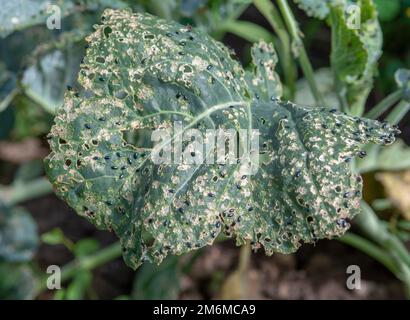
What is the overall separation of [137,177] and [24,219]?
70 cm

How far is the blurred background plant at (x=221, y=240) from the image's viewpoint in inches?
47.9

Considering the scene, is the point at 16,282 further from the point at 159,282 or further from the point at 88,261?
the point at 159,282

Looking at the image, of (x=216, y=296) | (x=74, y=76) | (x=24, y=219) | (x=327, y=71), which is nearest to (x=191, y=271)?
(x=216, y=296)

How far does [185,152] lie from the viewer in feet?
3.00

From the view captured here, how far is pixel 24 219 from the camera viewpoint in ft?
4.96

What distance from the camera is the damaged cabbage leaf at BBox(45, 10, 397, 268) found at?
2.84 ft

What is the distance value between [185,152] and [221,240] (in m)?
0.59

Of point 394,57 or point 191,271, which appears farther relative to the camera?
point 394,57

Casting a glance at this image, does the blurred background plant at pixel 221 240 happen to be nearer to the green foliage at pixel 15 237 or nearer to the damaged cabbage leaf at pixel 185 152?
the green foliage at pixel 15 237

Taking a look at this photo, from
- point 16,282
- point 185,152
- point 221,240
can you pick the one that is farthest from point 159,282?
point 185,152

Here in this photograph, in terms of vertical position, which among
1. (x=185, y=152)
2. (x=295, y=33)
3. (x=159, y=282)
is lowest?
(x=159, y=282)

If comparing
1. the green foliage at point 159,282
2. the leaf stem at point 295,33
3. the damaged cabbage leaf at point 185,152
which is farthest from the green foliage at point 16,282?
the leaf stem at point 295,33

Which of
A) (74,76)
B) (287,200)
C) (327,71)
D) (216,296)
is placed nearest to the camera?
(287,200)

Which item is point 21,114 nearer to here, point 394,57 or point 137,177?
point 137,177
